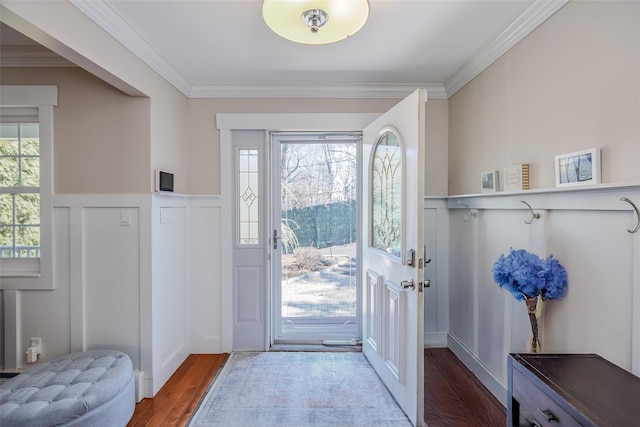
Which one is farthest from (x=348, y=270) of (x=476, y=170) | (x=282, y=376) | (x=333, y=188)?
(x=476, y=170)

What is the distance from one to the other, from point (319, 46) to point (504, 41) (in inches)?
48.3

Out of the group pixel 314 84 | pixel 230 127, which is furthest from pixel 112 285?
pixel 314 84

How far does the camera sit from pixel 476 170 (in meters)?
2.46

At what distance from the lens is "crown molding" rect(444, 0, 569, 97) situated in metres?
1.68

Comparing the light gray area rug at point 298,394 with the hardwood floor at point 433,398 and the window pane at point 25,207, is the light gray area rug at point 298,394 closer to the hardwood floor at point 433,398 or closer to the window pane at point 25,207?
the hardwood floor at point 433,398

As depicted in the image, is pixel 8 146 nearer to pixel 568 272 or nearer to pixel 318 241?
pixel 318 241

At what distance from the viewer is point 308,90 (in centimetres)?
288

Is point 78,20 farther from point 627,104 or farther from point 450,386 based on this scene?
point 450,386

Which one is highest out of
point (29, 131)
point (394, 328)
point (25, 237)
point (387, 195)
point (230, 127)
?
point (230, 127)

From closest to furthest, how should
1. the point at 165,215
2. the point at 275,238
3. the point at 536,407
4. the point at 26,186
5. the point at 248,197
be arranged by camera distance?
1. the point at 536,407
2. the point at 26,186
3. the point at 165,215
4. the point at 248,197
5. the point at 275,238

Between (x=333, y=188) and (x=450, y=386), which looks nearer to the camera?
(x=450, y=386)

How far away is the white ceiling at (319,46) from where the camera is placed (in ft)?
5.78

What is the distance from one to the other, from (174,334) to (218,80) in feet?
7.38

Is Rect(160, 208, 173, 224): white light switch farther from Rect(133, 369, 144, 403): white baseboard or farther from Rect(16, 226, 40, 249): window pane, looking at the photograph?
Rect(133, 369, 144, 403): white baseboard
